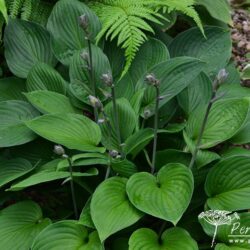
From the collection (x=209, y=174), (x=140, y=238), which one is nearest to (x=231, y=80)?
(x=209, y=174)

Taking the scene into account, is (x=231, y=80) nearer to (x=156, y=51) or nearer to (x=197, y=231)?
(x=156, y=51)

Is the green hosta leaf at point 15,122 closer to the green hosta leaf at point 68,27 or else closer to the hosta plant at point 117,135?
the hosta plant at point 117,135

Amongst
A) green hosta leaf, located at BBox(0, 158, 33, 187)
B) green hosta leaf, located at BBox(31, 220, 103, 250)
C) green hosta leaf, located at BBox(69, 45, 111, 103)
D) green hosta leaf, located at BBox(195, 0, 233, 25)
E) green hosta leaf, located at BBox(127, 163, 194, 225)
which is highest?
green hosta leaf, located at BBox(195, 0, 233, 25)

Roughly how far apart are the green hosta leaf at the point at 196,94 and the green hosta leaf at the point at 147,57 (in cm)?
18

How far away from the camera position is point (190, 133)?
1.84 metres

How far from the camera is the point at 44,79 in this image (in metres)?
1.99

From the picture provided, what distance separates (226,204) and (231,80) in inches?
30.0

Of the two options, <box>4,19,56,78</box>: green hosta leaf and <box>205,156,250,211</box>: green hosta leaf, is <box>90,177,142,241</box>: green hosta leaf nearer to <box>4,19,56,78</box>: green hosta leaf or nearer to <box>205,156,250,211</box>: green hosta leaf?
<box>205,156,250,211</box>: green hosta leaf

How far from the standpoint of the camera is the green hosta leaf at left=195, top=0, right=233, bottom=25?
2.38 metres

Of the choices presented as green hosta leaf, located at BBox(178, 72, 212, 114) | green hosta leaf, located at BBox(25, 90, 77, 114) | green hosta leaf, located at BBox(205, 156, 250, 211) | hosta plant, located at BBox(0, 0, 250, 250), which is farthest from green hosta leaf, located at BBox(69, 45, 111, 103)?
green hosta leaf, located at BBox(205, 156, 250, 211)

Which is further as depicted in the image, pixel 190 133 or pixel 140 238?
pixel 190 133

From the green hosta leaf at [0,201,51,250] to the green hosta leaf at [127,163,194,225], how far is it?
0.36 meters

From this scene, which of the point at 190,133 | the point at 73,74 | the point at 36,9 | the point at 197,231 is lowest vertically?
the point at 197,231

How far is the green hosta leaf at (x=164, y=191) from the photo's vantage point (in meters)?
1.50
